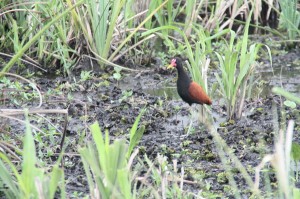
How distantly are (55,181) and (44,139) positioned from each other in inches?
89.8

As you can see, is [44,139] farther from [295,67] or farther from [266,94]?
[295,67]

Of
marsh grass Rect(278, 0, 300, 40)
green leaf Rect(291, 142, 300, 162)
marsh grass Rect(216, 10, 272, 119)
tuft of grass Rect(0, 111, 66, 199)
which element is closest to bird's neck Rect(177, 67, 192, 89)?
marsh grass Rect(216, 10, 272, 119)

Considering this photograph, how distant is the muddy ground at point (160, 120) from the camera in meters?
5.15

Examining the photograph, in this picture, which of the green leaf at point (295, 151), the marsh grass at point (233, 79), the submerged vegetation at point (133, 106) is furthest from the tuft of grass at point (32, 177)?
the marsh grass at point (233, 79)

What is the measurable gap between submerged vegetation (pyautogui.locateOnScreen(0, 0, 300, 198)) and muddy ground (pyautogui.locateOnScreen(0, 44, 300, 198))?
0.4 inches

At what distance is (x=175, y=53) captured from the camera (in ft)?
26.3

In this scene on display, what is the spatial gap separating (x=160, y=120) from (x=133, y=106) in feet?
1.27

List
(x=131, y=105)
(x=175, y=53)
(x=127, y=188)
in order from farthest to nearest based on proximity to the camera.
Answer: (x=175, y=53) < (x=131, y=105) < (x=127, y=188)

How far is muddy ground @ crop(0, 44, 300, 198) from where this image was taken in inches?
203

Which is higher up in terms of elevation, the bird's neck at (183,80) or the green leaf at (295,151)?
the bird's neck at (183,80)

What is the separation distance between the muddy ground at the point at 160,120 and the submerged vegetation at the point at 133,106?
10 millimetres

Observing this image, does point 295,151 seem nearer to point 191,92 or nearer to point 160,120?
point 191,92

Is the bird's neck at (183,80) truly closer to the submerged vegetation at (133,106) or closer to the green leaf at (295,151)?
the submerged vegetation at (133,106)

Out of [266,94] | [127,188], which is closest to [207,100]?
Result: [266,94]
